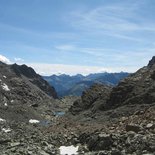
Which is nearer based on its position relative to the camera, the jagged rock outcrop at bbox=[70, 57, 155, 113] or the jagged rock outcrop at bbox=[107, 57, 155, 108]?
the jagged rock outcrop at bbox=[107, 57, 155, 108]

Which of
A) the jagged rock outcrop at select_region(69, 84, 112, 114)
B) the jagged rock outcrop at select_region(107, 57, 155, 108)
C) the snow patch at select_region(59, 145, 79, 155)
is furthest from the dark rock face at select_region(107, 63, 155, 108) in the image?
the snow patch at select_region(59, 145, 79, 155)

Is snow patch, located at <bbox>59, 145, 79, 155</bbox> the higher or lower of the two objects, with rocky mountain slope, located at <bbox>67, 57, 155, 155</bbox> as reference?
lower

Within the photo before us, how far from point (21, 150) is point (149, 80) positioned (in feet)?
200

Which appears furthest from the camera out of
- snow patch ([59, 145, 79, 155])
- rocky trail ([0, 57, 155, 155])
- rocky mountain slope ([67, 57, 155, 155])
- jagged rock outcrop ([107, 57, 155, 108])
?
jagged rock outcrop ([107, 57, 155, 108])

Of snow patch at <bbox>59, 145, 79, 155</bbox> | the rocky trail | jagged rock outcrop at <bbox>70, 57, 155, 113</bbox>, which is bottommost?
snow patch at <bbox>59, 145, 79, 155</bbox>

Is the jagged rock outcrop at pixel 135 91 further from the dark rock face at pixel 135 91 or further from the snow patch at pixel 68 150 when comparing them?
the snow patch at pixel 68 150

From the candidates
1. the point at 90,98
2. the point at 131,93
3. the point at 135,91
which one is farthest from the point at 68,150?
the point at 90,98

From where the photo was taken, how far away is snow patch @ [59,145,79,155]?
43669 millimetres

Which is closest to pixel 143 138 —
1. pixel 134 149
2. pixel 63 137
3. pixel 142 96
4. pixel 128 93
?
pixel 134 149

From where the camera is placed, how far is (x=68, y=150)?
45406mm

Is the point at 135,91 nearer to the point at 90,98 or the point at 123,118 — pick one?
the point at 90,98

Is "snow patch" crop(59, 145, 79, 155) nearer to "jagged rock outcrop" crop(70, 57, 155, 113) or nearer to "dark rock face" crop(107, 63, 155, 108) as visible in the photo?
"jagged rock outcrop" crop(70, 57, 155, 113)

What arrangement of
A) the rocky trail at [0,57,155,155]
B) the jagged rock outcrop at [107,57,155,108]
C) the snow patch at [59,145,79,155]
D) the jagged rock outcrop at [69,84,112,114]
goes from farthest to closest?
the jagged rock outcrop at [69,84,112,114]
the jagged rock outcrop at [107,57,155,108]
the snow patch at [59,145,79,155]
the rocky trail at [0,57,155,155]

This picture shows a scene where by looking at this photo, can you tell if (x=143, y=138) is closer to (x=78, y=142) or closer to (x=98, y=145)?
(x=98, y=145)
